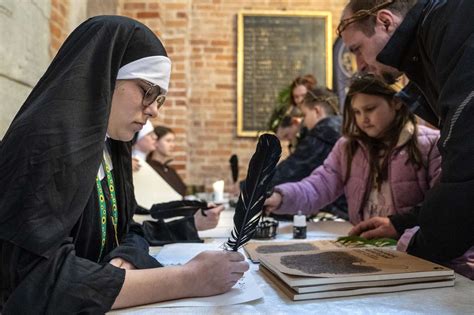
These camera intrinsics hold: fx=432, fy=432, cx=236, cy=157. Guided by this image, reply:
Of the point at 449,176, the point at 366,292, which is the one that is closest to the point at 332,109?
the point at 449,176

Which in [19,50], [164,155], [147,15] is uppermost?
[147,15]

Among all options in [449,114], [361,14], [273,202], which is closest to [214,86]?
[273,202]

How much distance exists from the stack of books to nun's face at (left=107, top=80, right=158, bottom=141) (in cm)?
41

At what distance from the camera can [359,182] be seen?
1.74 meters

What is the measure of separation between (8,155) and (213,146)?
4.10 m

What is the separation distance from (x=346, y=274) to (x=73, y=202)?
1.65ft

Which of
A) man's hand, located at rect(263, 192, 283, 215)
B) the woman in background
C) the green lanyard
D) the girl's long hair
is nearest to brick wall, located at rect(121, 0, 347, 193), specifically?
the woman in background

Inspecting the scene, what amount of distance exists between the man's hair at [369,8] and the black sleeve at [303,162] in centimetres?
110

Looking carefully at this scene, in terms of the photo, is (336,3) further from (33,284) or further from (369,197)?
(33,284)

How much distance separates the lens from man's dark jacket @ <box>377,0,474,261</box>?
33.1 inches

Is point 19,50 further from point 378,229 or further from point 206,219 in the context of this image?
point 378,229

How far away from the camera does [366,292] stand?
795 mm

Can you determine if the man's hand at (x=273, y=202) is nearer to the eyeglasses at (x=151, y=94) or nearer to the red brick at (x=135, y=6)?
the eyeglasses at (x=151, y=94)

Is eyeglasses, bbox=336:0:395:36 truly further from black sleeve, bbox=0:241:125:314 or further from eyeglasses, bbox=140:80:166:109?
black sleeve, bbox=0:241:125:314
